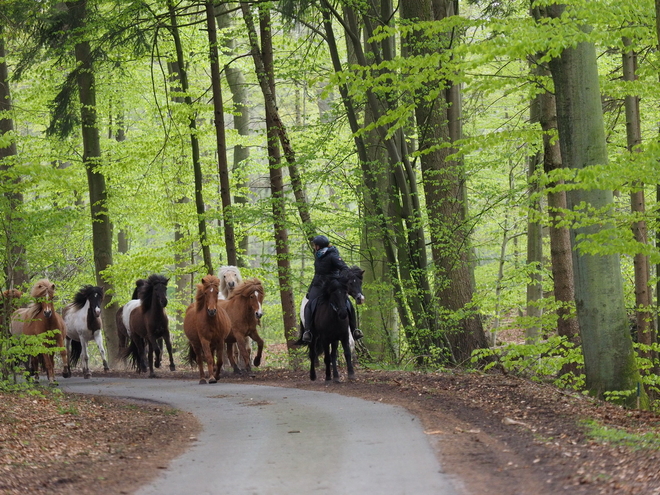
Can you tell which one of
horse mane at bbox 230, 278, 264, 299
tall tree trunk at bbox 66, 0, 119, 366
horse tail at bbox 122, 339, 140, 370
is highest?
tall tree trunk at bbox 66, 0, 119, 366

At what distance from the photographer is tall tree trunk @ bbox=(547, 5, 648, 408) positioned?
34.8 feet

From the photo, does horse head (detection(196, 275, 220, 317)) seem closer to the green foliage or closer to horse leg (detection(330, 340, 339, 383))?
horse leg (detection(330, 340, 339, 383))

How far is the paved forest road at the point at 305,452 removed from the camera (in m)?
6.17

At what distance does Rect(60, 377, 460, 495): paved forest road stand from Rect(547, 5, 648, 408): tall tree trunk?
3025mm

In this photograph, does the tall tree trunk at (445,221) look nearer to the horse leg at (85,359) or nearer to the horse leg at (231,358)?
the horse leg at (231,358)

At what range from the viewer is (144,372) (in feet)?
65.9

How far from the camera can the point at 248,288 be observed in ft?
55.8

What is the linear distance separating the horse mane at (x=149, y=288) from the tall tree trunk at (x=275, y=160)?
2.83 meters

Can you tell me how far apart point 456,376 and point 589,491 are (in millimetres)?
8212

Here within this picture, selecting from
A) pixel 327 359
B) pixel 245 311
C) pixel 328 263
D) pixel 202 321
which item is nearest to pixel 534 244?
pixel 245 311

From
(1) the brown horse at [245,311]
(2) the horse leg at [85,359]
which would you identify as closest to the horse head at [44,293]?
(2) the horse leg at [85,359]

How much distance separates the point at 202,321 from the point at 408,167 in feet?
17.8

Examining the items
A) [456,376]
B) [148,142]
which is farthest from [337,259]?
[148,142]

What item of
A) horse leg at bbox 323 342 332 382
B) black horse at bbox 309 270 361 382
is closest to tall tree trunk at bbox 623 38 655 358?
black horse at bbox 309 270 361 382
